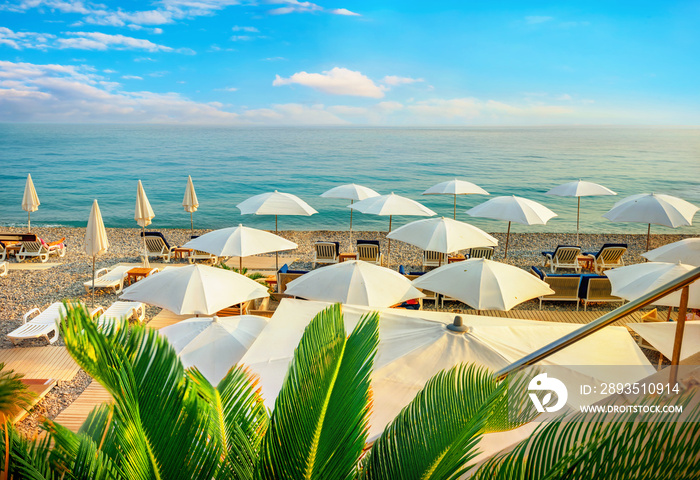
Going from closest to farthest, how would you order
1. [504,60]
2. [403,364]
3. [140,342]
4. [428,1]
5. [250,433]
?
[140,342], [250,433], [403,364], [504,60], [428,1]

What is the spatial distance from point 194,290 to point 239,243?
279 cm

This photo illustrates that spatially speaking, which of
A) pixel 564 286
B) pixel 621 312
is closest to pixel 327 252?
pixel 564 286

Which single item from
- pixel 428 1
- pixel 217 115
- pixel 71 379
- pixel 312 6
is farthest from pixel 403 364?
pixel 428 1

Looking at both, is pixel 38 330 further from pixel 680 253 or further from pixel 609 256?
pixel 609 256

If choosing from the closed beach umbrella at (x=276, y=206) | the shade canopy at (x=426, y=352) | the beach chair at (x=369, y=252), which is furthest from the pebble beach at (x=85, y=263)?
the shade canopy at (x=426, y=352)

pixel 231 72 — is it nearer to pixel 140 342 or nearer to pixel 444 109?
pixel 444 109

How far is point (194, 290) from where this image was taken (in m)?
6.61

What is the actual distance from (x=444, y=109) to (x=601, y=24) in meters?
46.1

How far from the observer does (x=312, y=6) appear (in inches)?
5202

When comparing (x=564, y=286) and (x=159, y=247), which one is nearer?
(x=564, y=286)

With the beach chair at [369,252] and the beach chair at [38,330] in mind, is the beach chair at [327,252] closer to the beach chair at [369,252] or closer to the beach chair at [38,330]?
the beach chair at [369,252]

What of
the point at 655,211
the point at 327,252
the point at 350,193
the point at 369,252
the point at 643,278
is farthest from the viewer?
the point at 350,193

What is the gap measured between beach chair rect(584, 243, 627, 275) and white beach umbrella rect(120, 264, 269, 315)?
10373mm

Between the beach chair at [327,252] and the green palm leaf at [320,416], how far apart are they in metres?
11.1
